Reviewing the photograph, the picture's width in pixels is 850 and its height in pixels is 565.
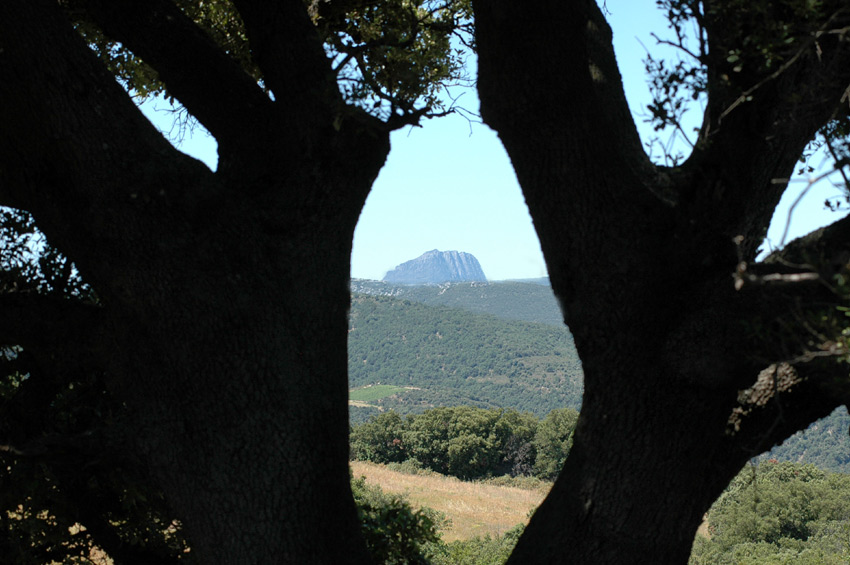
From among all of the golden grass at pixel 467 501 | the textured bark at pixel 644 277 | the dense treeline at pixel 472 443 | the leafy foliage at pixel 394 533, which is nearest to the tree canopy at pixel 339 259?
the textured bark at pixel 644 277

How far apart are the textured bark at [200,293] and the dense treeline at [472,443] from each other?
43427mm

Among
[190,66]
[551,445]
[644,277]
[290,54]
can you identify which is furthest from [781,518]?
[190,66]

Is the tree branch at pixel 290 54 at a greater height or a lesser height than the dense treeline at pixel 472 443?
greater

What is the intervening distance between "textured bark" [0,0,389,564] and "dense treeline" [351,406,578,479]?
43427 mm

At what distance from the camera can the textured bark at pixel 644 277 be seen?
3.34m

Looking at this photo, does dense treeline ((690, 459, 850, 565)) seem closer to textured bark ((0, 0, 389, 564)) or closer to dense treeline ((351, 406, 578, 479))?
dense treeline ((351, 406, 578, 479))

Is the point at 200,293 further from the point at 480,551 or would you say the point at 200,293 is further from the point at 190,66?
the point at 480,551

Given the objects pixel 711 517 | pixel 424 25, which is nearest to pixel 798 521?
pixel 711 517

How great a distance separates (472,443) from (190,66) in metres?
45.2

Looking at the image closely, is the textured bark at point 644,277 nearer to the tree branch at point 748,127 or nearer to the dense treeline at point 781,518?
the tree branch at point 748,127

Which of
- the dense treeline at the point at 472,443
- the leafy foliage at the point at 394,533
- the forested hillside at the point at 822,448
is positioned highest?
the leafy foliage at the point at 394,533

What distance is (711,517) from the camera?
106ft

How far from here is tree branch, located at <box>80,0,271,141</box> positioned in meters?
4.06

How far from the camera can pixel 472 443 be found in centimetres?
4750
